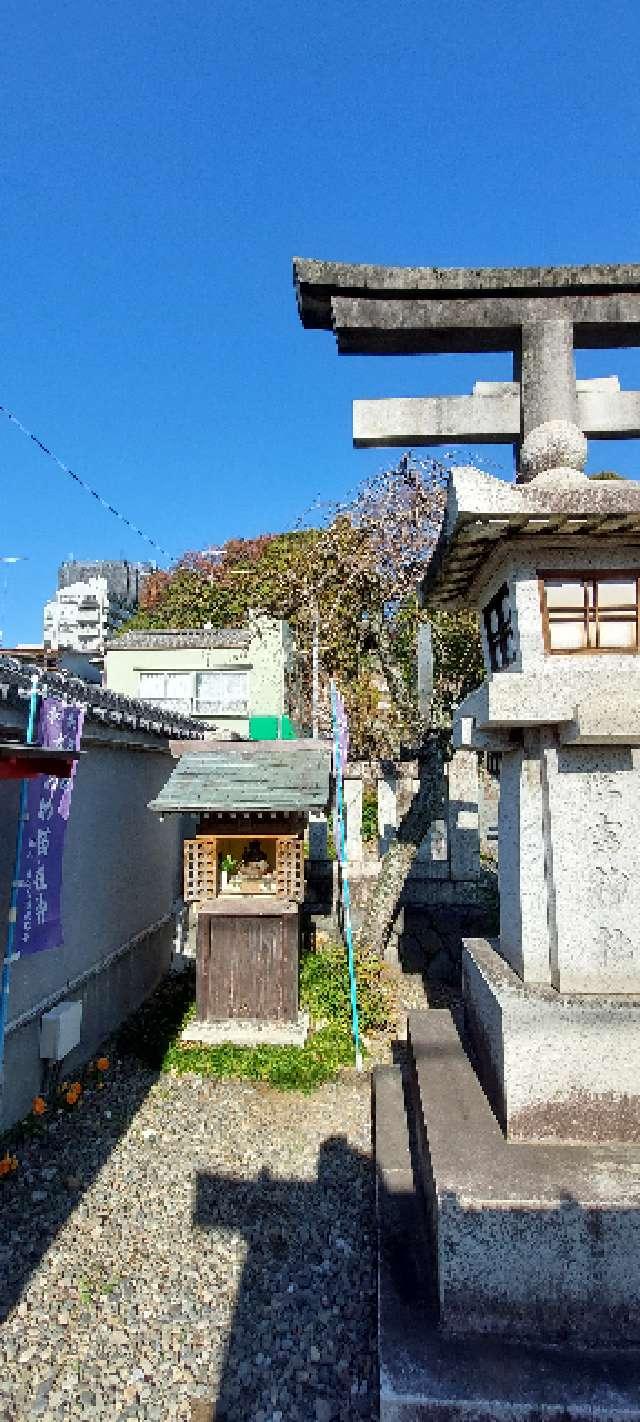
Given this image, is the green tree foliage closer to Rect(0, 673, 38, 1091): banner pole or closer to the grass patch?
the grass patch

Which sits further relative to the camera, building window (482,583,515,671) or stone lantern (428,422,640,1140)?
building window (482,583,515,671)

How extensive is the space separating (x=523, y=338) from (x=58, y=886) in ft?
22.2

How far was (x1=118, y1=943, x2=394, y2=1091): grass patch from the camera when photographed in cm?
884

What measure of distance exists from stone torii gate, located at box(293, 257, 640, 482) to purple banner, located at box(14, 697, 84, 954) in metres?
4.08

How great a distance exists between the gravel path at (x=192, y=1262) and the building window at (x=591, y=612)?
4.89 metres

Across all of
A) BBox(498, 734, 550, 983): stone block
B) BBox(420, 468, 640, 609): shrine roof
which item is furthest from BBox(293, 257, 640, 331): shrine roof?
BBox(498, 734, 550, 983): stone block

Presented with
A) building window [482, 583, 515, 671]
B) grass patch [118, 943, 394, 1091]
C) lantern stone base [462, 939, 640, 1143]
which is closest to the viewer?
lantern stone base [462, 939, 640, 1143]

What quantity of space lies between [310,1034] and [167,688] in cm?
1726

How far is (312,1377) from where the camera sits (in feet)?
15.0

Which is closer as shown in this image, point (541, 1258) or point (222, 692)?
point (541, 1258)

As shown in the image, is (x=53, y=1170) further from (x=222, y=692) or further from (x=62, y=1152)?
(x=222, y=692)

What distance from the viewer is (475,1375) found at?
12.5 ft

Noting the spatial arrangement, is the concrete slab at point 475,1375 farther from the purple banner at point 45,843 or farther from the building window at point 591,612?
the purple banner at point 45,843

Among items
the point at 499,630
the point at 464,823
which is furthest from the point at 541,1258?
the point at 464,823
